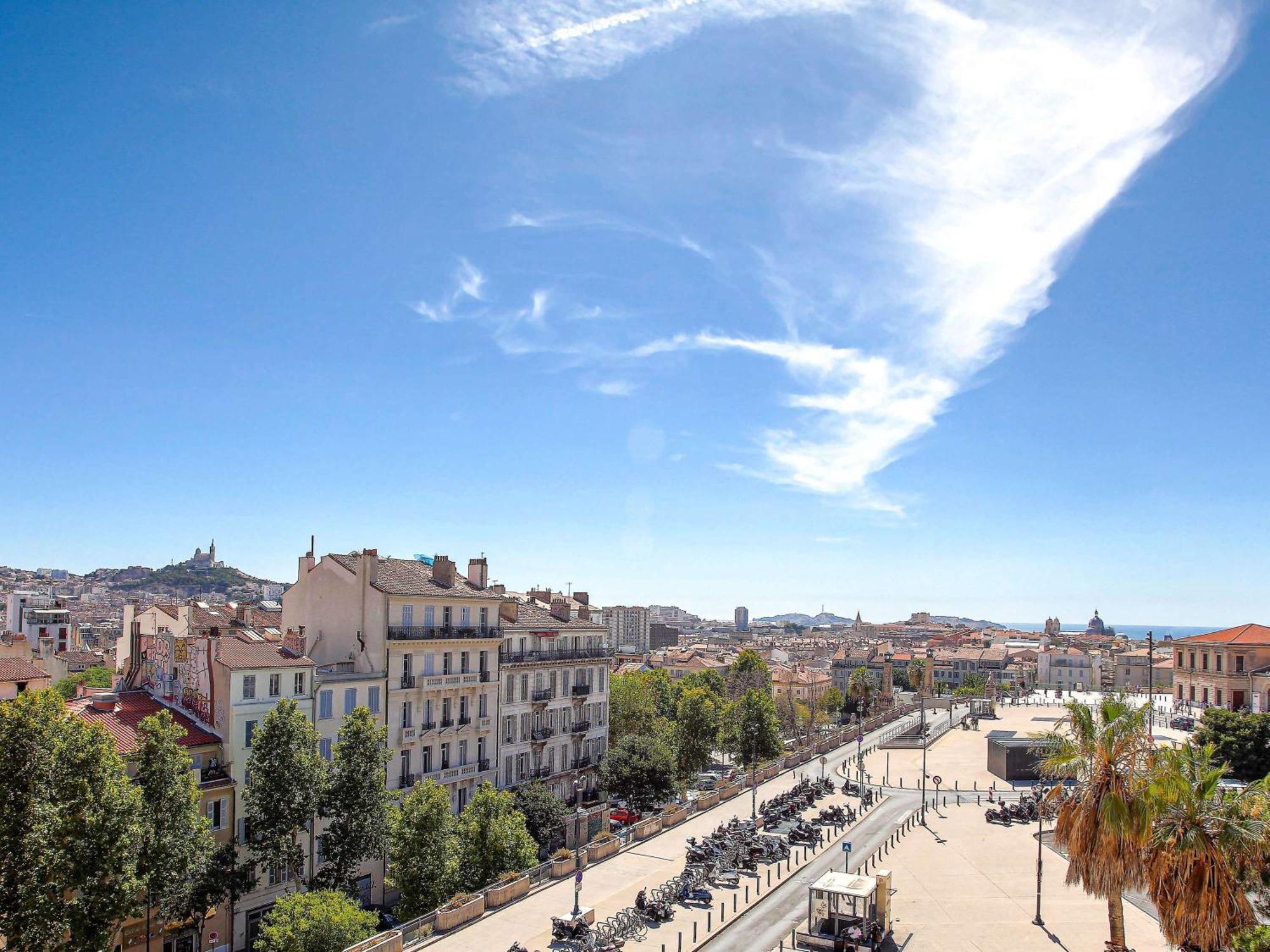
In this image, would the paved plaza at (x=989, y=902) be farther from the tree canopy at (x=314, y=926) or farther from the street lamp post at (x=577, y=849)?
the tree canopy at (x=314, y=926)

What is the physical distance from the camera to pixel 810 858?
47.2 metres

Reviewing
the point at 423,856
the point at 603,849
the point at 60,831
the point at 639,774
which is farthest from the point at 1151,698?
the point at 60,831

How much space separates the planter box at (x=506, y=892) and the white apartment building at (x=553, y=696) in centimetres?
1933

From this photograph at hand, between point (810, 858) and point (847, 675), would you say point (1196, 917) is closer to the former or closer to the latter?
point (810, 858)

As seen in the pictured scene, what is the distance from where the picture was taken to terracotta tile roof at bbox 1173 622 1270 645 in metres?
93.1

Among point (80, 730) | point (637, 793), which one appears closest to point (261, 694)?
point (80, 730)

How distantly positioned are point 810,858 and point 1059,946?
15.5 m

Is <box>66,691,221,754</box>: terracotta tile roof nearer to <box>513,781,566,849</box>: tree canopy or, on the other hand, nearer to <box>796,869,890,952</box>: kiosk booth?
<box>513,781,566,849</box>: tree canopy

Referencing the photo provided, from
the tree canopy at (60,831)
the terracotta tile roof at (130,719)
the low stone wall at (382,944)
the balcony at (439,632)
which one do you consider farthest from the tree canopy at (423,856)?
the balcony at (439,632)

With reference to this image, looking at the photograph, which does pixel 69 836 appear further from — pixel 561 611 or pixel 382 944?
pixel 561 611

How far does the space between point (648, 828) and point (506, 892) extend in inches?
600

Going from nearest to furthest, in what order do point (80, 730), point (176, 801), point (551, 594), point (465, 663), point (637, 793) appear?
point (80, 730), point (176, 801), point (465, 663), point (637, 793), point (551, 594)

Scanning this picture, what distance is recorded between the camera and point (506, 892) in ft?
117

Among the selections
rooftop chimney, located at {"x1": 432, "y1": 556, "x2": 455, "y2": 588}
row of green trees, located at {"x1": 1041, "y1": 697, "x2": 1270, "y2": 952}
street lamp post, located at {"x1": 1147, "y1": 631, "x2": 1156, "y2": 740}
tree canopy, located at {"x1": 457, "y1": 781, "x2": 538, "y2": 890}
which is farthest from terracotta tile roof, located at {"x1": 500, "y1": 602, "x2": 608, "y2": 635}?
row of green trees, located at {"x1": 1041, "y1": 697, "x2": 1270, "y2": 952}
